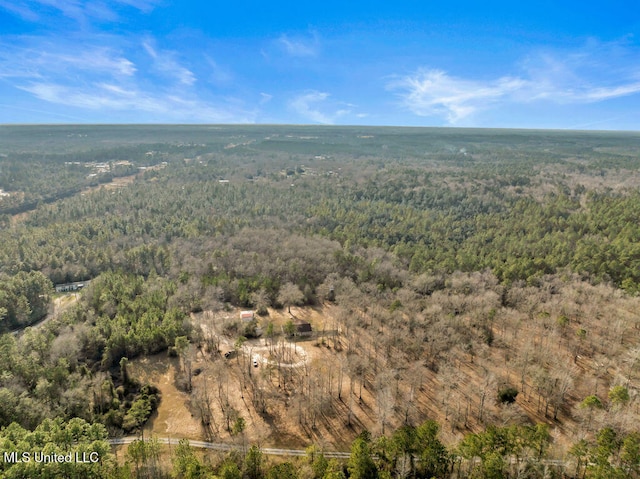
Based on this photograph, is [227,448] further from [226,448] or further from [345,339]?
[345,339]

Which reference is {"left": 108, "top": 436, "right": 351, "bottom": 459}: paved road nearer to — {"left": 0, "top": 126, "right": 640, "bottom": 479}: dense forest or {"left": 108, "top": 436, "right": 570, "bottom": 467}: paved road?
{"left": 108, "top": 436, "right": 570, "bottom": 467}: paved road

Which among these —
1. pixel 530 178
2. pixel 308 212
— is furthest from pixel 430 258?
pixel 530 178

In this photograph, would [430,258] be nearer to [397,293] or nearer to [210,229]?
Answer: [397,293]

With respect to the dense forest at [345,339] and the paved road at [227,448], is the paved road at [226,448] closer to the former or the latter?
the paved road at [227,448]

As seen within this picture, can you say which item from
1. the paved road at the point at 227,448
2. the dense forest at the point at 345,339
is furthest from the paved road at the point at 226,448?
the dense forest at the point at 345,339

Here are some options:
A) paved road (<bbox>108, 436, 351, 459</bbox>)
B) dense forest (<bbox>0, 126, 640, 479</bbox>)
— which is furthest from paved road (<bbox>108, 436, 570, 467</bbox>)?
dense forest (<bbox>0, 126, 640, 479</bbox>)

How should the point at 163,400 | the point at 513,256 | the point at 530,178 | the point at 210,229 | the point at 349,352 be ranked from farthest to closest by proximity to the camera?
1. the point at 530,178
2. the point at 210,229
3. the point at 513,256
4. the point at 349,352
5. the point at 163,400

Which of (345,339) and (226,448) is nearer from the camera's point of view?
(226,448)

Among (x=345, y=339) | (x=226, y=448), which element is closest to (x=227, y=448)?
(x=226, y=448)
